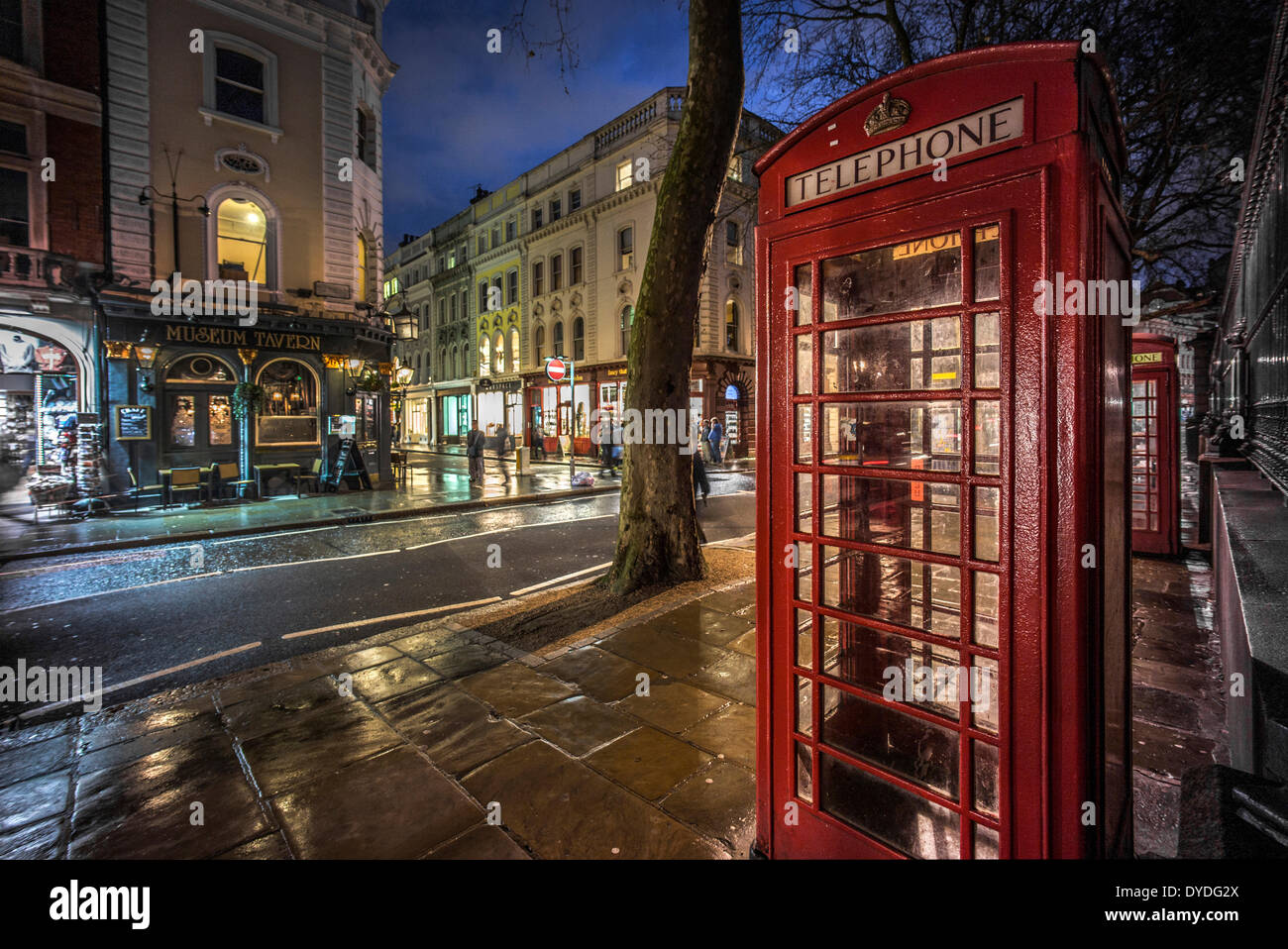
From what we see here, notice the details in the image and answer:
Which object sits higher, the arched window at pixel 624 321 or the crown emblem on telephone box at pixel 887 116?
the arched window at pixel 624 321

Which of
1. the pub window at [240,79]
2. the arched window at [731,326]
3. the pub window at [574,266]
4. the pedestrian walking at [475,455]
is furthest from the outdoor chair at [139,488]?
the arched window at [731,326]

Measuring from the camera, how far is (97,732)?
3.77 metres

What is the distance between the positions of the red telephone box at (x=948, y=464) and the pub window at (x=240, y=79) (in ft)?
64.4

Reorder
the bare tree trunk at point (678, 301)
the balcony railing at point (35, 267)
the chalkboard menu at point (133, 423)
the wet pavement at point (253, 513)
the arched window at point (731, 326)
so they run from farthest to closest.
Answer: the arched window at point (731, 326), the chalkboard menu at point (133, 423), the balcony railing at point (35, 267), the wet pavement at point (253, 513), the bare tree trunk at point (678, 301)

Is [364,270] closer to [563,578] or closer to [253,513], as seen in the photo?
[253,513]

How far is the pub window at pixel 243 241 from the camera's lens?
51.0 feet

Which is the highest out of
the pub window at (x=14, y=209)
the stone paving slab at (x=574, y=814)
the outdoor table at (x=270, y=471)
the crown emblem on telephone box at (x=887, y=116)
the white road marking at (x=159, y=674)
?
the pub window at (x=14, y=209)

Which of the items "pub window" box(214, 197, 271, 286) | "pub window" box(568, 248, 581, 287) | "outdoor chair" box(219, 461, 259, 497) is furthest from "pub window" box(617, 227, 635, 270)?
"outdoor chair" box(219, 461, 259, 497)

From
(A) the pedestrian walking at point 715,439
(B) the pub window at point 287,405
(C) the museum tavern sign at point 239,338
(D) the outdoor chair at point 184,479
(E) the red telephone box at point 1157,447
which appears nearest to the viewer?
(E) the red telephone box at point 1157,447

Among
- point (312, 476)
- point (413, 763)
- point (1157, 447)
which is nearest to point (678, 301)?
point (413, 763)

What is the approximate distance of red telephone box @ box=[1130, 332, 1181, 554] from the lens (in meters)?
7.08

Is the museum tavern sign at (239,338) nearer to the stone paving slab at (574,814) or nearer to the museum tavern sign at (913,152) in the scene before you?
the stone paving slab at (574,814)

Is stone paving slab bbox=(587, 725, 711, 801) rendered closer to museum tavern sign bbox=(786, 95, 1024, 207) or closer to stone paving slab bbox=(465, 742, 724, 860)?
stone paving slab bbox=(465, 742, 724, 860)

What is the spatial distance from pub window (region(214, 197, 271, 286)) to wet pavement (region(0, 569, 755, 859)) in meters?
15.5
